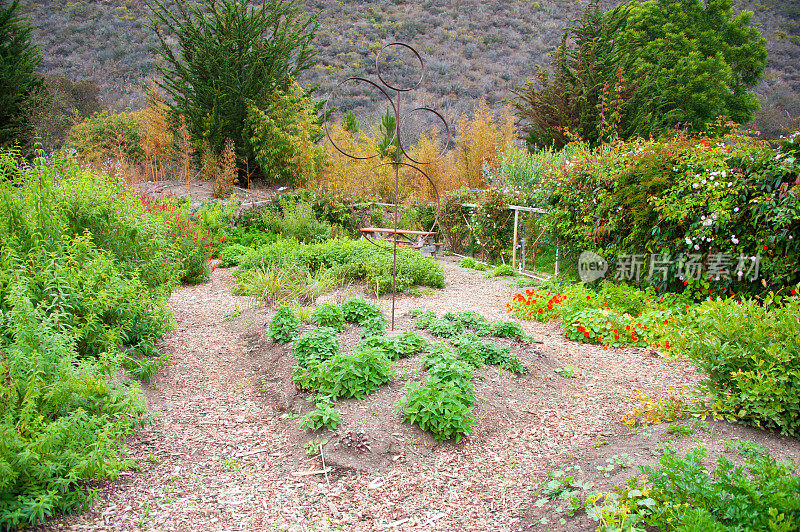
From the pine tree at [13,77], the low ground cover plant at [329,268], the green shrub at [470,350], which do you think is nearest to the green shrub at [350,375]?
the green shrub at [470,350]

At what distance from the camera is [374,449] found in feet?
8.14

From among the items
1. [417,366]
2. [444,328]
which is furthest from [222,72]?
[417,366]

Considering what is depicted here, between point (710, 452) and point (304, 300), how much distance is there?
13.6 ft

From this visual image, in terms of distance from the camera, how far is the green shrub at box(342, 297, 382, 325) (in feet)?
13.5

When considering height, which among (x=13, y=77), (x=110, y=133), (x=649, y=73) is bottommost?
(x=110, y=133)

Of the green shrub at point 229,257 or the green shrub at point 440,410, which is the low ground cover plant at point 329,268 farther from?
the green shrub at point 440,410

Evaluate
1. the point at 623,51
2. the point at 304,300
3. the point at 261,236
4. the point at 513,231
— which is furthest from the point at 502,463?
the point at 623,51

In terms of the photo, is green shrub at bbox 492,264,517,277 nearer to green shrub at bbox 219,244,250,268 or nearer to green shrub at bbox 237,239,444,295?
green shrub at bbox 237,239,444,295

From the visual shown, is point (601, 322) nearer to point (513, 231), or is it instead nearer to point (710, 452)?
point (710, 452)

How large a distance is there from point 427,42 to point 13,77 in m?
21.4

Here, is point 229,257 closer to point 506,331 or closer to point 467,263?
point 467,263

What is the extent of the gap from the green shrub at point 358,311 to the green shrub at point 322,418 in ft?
4.85

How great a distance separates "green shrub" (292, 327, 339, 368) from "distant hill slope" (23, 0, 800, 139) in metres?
21.2

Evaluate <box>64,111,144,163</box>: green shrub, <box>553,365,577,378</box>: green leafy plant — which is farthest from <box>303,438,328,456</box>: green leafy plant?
<box>64,111,144,163</box>: green shrub
